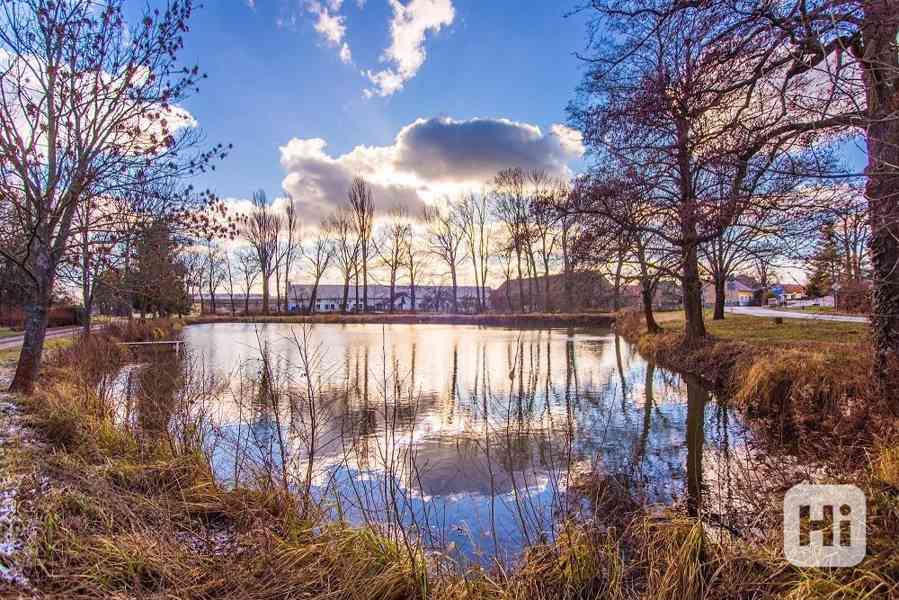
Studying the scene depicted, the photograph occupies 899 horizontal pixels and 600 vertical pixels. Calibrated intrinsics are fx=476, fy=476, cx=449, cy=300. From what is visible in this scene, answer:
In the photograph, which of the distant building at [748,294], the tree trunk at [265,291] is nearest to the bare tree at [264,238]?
the tree trunk at [265,291]

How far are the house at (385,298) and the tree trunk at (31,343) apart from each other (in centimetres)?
3819

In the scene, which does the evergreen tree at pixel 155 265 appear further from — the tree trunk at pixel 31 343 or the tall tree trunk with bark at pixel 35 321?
the tree trunk at pixel 31 343

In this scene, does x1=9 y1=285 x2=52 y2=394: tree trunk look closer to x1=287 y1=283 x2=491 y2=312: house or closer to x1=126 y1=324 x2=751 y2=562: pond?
x1=126 y1=324 x2=751 y2=562: pond

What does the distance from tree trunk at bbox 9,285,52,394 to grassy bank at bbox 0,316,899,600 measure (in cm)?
436

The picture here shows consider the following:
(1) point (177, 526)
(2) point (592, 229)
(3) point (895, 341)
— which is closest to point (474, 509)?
(1) point (177, 526)

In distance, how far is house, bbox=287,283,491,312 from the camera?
56494 millimetres

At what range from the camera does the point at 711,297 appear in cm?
5953

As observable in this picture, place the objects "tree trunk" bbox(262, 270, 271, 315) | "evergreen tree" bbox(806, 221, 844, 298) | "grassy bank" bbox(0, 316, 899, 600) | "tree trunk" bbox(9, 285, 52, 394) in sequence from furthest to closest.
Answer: "tree trunk" bbox(262, 270, 271, 315) → "tree trunk" bbox(9, 285, 52, 394) → "evergreen tree" bbox(806, 221, 844, 298) → "grassy bank" bbox(0, 316, 899, 600)

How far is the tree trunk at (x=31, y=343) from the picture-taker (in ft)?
23.7

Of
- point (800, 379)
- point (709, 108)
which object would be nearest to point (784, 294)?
point (800, 379)

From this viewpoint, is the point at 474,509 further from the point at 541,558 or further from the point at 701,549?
the point at 701,549

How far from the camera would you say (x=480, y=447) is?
605cm

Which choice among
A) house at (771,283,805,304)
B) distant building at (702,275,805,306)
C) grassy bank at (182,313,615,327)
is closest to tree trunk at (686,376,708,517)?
grassy bank at (182,313,615,327)

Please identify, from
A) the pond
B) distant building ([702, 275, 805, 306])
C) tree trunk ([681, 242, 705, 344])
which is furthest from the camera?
distant building ([702, 275, 805, 306])
